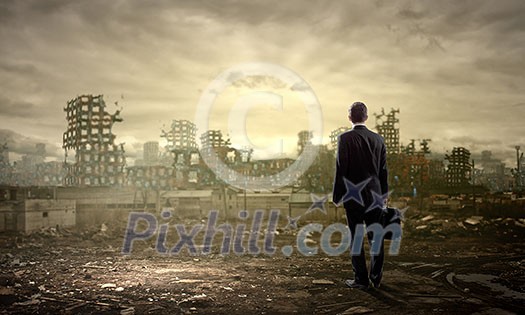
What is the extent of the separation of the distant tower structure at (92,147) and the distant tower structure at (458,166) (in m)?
40.6

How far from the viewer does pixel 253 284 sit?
5219 millimetres

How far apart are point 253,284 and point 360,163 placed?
208 cm

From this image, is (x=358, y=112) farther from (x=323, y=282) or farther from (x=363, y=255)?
(x=323, y=282)

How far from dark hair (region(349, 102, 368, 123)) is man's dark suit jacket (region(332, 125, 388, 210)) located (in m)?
0.12

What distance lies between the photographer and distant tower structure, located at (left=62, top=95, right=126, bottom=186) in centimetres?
4625

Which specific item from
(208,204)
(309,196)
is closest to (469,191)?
(309,196)

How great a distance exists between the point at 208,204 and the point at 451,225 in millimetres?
13482

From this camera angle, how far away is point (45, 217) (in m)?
17.1

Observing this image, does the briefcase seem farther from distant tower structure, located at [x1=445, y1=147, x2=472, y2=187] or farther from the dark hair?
distant tower structure, located at [x1=445, y1=147, x2=472, y2=187]

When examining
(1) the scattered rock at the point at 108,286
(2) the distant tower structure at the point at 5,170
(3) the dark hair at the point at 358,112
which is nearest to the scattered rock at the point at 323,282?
(3) the dark hair at the point at 358,112

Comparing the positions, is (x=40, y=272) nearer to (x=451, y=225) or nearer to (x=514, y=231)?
(x=451, y=225)

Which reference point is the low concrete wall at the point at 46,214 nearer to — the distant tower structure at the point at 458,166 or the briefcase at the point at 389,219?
the briefcase at the point at 389,219

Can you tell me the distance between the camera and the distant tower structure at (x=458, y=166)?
50312mm

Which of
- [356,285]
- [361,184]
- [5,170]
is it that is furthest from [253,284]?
[5,170]
